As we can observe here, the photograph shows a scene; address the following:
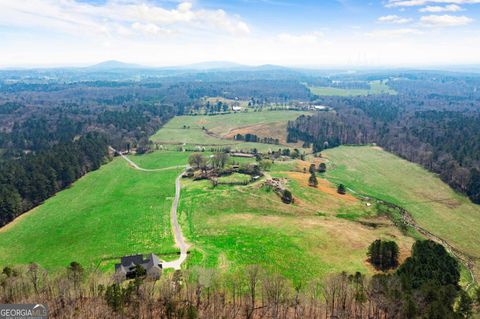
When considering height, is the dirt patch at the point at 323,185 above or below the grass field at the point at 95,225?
above

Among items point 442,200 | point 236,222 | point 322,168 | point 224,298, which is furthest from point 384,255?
point 322,168

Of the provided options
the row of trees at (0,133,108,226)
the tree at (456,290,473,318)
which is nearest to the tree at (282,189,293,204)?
the tree at (456,290,473,318)

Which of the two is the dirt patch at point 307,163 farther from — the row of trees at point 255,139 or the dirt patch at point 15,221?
the dirt patch at point 15,221

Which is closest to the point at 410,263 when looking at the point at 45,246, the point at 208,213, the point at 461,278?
the point at 461,278

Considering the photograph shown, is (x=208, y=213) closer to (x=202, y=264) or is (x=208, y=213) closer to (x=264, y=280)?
(x=202, y=264)

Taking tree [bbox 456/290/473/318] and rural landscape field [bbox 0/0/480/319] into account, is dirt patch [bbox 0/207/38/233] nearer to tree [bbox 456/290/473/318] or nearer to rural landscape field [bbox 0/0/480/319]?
rural landscape field [bbox 0/0/480/319]

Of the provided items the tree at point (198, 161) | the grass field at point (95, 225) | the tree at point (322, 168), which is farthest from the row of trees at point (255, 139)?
the grass field at point (95, 225)
